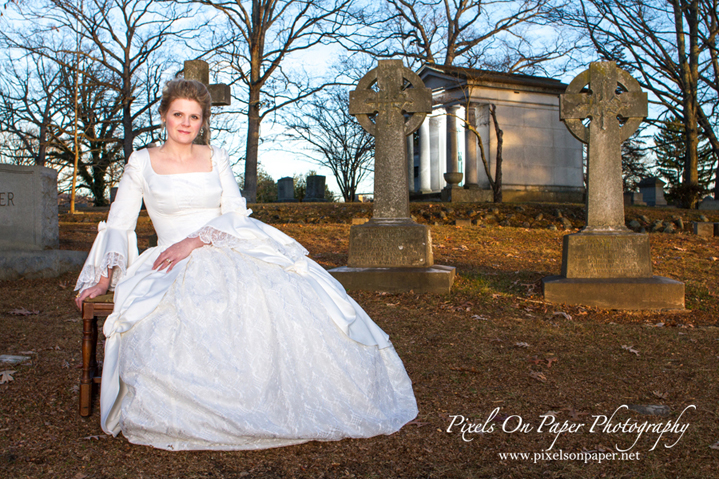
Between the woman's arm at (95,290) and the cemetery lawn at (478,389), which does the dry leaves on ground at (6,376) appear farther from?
the woman's arm at (95,290)

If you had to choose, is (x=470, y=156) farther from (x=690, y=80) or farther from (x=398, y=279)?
(x=398, y=279)

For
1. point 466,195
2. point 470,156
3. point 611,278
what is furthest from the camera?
point 470,156

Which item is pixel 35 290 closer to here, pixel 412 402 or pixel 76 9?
pixel 412 402

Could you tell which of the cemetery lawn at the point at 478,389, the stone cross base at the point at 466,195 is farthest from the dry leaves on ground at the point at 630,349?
A: the stone cross base at the point at 466,195

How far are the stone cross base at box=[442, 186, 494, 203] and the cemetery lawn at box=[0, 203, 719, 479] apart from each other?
28.5ft

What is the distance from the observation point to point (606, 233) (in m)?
7.14

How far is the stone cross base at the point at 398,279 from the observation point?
719cm

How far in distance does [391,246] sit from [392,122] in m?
1.73

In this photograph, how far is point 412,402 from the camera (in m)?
3.32

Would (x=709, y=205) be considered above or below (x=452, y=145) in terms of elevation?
below

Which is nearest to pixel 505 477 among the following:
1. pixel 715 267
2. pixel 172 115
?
pixel 172 115

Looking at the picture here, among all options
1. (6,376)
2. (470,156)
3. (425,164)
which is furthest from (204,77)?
(425,164)

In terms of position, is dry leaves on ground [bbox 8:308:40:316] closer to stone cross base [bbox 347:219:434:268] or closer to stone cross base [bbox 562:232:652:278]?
stone cross base [bbox 347:219:434:268]

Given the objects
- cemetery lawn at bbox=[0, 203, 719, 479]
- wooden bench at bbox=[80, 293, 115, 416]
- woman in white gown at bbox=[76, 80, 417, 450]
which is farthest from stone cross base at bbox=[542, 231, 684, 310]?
wooden bench at bbox=[80, 293, 115, 416]
